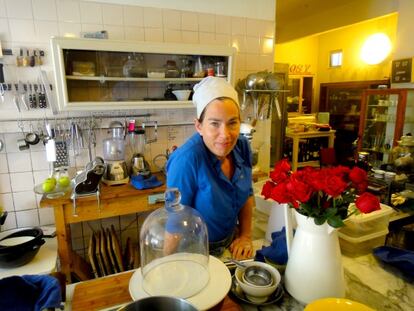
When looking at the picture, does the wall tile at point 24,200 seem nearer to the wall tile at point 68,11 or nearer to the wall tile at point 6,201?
the wall tile at point 6,201

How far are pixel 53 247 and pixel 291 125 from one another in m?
4.14

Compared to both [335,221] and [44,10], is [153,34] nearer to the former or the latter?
[44,10]

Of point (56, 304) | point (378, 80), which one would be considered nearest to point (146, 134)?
point (56, 304)

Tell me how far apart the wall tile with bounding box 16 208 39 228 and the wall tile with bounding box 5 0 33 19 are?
1358mm

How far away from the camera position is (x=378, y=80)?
4.64 meters

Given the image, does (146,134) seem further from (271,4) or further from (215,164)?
(271,4)

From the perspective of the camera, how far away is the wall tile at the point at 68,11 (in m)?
2.00

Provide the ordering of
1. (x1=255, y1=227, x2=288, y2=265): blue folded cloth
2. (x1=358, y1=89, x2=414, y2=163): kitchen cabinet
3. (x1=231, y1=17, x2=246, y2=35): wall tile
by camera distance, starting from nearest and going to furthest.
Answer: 1. (x1=255, y1=227, x2=288, y2=265): blue folded cloth
2. (x1=231, y1=17, x2=246, y2=35): wall tile
3. (x1=358, y1=89, x2=414, y2=163): kitchen cabinet

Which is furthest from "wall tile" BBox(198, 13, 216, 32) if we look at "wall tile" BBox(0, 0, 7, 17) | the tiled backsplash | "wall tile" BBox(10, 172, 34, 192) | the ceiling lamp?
the ceiling lamp

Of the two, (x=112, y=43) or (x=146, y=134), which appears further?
(x=146, y=134)

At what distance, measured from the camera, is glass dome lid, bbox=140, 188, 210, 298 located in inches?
30.3

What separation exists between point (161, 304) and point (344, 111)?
550cm

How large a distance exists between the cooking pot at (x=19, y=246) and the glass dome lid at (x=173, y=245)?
3.75 ft

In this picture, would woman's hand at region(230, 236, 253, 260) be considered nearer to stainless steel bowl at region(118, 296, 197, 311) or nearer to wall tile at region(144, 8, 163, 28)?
stainless steel bowl at region(118, 296, 197, 311)
